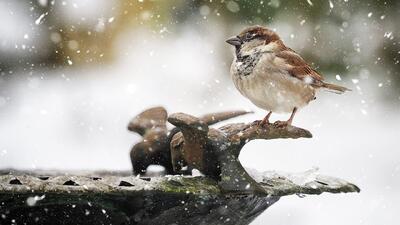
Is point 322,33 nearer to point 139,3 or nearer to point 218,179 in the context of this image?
point 139,3

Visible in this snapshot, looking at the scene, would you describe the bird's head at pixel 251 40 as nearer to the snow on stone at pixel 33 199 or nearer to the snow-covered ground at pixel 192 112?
the snow on stone at pixel 33 199

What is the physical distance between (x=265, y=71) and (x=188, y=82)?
9.07ft

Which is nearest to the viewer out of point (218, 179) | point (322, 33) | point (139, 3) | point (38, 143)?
point (218, 179)

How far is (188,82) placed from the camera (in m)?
4.57

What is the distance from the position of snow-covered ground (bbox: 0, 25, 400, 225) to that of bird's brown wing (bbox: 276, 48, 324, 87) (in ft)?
Result: 6.91

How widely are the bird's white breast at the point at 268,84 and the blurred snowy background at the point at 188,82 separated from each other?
1.52m

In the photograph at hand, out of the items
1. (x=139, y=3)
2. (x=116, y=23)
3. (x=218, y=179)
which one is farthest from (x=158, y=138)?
(x=116, y=23)

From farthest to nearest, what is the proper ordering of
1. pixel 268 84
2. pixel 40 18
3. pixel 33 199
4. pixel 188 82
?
pixel 188 82 → pixel 40 18 → pixel 268 84 → pixel 33 199

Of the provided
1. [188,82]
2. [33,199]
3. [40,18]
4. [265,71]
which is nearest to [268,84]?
[265,71]

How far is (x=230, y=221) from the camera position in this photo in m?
1.67

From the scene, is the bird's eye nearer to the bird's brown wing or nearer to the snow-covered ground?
the bird's brown wing

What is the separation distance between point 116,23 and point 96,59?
294 mm

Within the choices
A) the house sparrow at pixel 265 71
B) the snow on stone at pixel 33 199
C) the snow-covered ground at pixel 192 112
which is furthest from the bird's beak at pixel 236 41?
the snow-covered ground at pixel 192 112

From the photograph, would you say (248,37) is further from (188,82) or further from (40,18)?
(188,82)
